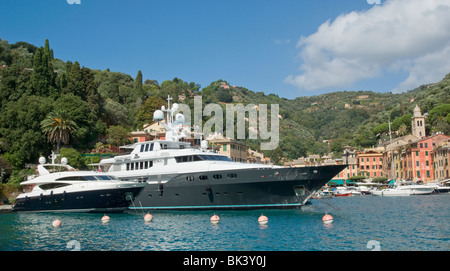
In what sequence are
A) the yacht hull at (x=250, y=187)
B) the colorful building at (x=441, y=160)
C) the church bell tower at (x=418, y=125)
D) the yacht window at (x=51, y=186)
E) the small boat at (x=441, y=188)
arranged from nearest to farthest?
the yacht hull at (x=250, y=187) → the yacht window at (x=51, y=186) → the small boat at (x=441, y=188) → the colorful building at (x=441, y=160) → the church bell tower at (x=418, y=125)

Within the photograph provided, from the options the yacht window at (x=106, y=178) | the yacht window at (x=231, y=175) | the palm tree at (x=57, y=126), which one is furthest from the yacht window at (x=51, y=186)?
the palm tree at (x=57, y=126)

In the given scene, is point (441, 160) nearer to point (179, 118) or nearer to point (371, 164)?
point (371, 164)

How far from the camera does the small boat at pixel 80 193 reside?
3100 centimetres

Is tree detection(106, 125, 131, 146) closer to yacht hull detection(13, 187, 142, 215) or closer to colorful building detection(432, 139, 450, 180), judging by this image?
yacht hull detection(13, 187, 142, 215)

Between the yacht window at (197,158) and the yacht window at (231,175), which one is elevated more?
the yacht window at (197,158)

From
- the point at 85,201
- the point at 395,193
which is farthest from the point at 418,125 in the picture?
the point at 85,201

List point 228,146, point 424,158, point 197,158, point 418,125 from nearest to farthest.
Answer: point 197,158
point 228,146
point 424,158
point 418,125

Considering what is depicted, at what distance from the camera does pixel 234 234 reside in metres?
19.1

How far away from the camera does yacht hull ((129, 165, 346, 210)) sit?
27548 mm

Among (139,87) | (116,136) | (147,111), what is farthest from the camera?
(139,87)

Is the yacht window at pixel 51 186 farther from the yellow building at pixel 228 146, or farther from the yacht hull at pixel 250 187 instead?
the yellow building at pixel 228 146

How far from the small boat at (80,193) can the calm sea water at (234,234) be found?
4.02 meters

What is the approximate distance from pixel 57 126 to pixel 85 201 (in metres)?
20.8
